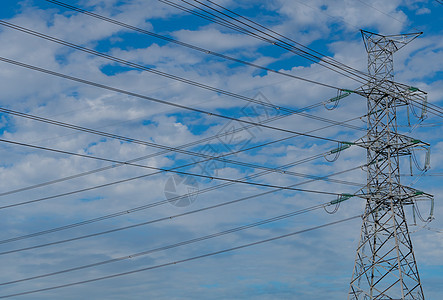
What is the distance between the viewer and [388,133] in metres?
43.8

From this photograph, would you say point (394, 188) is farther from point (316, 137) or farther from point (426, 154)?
point (316, 137)

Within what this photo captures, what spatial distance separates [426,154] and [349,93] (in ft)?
25.8

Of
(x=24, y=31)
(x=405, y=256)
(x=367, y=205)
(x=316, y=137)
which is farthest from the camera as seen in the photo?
(x=367, y=205)

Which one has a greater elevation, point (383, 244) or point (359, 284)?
point (383, 244)

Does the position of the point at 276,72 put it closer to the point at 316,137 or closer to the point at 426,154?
the point at 316,137

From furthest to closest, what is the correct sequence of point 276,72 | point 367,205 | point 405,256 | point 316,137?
1. point 367,205
2. point 405,256
3. point 316,137
4. point 276,72

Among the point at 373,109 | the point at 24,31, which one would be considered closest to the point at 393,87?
the point at 373,109

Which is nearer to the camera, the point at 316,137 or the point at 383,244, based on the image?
the point at 316,137

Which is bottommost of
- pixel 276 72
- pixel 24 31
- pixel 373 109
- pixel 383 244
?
pixel 383 244

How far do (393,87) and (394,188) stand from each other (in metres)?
8.45

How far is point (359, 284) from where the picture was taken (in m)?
41.4

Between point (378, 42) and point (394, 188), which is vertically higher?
point (378, 42)

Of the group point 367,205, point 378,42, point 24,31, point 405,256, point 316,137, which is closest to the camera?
point 24,31

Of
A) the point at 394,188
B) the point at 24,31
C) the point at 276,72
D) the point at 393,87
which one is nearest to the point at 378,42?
the point at 393,87
